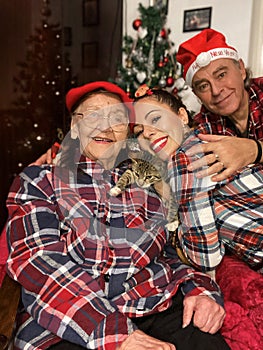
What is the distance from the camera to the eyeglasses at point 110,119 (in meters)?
1.55

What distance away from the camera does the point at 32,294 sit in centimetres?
136

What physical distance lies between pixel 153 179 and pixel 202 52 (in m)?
0.73

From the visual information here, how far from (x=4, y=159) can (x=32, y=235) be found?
165cm

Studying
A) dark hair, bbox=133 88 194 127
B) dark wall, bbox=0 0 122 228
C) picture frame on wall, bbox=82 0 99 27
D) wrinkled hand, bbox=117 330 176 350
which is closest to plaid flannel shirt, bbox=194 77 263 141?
dark hair, bbox=133 88 194 127

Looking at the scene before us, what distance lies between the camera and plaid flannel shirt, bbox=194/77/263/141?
1.89 metres

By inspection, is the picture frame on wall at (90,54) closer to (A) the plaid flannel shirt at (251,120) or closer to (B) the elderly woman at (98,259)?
(A) the plaid flannel shirt at (251,120)

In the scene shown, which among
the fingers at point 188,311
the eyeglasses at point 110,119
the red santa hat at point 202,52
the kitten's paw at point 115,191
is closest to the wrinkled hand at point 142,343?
the fingers at point 188,311

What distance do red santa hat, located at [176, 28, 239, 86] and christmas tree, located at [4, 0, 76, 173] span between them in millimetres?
1235

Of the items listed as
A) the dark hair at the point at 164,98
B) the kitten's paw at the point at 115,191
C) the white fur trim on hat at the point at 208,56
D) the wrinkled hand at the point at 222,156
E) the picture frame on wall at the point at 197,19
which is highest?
the picture frame on wall at the point at 197,19

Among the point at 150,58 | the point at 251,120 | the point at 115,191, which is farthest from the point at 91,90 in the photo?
the point at 150,58

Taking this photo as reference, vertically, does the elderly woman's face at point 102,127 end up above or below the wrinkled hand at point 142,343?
above

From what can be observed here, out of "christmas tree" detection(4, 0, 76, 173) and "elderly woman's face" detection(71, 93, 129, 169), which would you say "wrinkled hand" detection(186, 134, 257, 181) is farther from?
"christmas tree" detection(4, 0, 76, 173)

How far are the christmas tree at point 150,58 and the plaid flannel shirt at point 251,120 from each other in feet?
4.06

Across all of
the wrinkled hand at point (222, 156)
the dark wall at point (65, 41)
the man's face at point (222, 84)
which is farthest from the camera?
the dark wall at point (65, 41)
